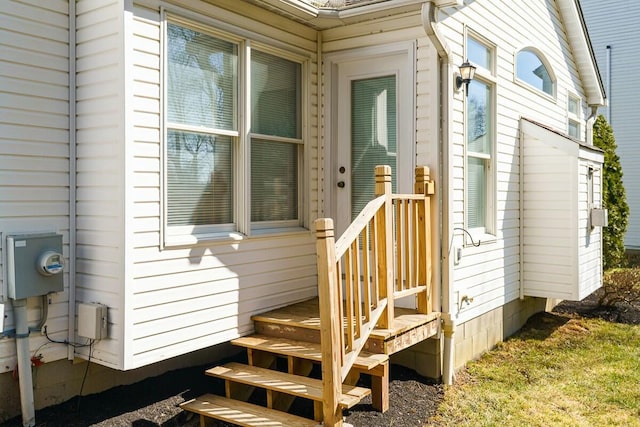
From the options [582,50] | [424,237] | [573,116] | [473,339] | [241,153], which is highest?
[582,50]

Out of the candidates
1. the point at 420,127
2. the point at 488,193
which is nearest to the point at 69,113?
the point at 420,127

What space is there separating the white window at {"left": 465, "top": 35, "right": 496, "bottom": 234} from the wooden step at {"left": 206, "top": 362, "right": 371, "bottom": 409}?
7.69 ft

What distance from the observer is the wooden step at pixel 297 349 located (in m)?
3.77

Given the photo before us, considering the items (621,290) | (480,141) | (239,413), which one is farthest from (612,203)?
(239,413)

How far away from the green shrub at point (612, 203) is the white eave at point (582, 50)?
155 centimetres

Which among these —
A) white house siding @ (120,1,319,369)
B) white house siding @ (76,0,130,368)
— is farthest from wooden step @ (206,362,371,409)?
white house siding @ (76,0,130,368)

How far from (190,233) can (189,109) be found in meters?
0.91

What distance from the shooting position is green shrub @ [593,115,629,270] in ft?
34.6

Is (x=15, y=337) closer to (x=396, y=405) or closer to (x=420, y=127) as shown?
(x=396, y=405)

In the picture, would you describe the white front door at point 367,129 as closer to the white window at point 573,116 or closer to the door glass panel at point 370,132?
the door glass panel at point 370,132

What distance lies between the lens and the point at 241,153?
438 cm

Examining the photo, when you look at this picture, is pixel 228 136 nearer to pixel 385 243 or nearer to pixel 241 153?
pixel 241 153

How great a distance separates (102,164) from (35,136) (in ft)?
1.51

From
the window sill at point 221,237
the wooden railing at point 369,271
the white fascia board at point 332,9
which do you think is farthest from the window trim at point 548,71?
the window sill at point 221,237
